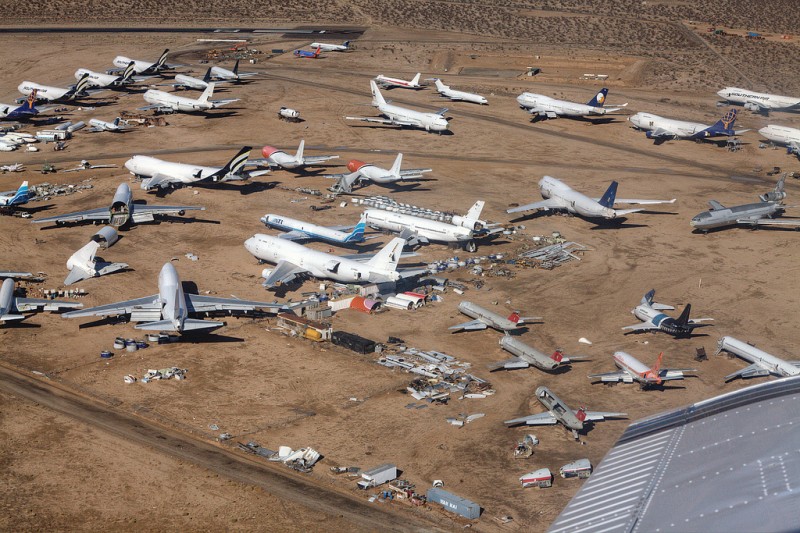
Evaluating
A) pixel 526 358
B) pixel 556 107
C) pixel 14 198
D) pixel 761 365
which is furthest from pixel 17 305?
pixel 556 107

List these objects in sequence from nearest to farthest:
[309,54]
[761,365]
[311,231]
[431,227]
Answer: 1. [761,365]
2. [311,231]
3. [431,227]
4. [309,54]

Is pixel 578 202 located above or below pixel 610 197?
below

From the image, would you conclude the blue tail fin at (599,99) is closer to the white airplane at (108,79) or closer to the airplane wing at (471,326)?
the white airplane at (108,79)

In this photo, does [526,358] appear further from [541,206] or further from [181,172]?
[181,172]

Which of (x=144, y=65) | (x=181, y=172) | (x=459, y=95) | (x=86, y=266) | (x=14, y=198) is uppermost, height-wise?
(x=144, y=65)

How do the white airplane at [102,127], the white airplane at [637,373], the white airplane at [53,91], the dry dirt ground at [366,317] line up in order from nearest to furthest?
the dry dirt ground at [366,317]
the white airplane at [637,373]
the white airplane at [102,127]
the white airplane at [53,91]

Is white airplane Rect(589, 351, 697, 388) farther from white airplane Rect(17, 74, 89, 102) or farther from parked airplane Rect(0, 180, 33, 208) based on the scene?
white airplane Rect(17, 74, 89, 102)

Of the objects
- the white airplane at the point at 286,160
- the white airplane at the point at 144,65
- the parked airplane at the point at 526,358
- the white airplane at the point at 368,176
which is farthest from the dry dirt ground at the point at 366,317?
the white airplane at the point at 144,65

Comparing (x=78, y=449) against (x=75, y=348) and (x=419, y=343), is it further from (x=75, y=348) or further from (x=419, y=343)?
(x=419, y=343)
